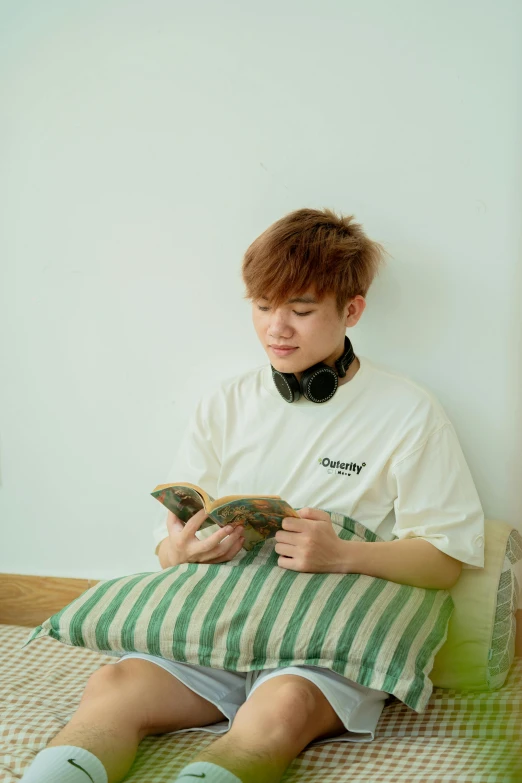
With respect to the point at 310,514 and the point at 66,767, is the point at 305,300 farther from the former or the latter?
the point at 66,767

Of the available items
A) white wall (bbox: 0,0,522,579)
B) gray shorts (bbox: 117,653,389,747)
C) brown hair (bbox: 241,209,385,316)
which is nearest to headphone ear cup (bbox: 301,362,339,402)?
brown hair (bbox: 241,209,385,316)

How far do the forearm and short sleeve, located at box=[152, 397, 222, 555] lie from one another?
13.7 inches

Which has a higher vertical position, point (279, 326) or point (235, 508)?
point (279, 326)

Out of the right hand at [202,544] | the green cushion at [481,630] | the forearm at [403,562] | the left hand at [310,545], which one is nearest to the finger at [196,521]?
the right hand at [202,544]

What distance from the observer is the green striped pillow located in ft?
3.78

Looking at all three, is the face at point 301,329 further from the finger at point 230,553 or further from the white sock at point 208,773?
the white sock at point 208,773

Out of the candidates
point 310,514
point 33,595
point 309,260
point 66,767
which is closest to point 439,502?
point 310,514

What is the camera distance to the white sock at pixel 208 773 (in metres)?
0.93

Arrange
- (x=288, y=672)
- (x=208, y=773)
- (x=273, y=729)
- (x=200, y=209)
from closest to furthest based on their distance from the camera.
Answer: (x=208, y=773), (x=273, y=729), (x=288, y=672), (x=200, y=209)

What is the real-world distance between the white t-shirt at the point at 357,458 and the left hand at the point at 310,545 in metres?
0.15

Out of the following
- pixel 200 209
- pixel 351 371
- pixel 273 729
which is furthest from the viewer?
pixel 200 209

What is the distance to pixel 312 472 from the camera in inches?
56.9

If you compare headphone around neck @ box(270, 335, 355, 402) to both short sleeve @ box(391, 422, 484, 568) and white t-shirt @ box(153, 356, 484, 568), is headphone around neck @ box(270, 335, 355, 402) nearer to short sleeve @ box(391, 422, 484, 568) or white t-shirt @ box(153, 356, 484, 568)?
white t-shirt @ box(153, 356, 484, 568)

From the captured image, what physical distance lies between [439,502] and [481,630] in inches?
8.7
